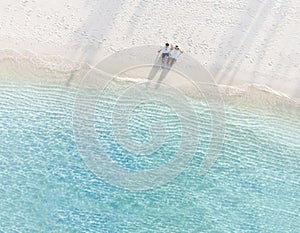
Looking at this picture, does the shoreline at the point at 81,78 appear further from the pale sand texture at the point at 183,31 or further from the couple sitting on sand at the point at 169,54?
the couple sitting on sand at the point at 169,54

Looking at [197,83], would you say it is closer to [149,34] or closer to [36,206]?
[149,34]

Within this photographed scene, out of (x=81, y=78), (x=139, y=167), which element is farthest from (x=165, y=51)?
(x=139, y=167)

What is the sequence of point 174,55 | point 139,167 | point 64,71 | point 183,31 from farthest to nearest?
1. point 183,31
2. point 64,71
3. point 174,55
4. point 139,167

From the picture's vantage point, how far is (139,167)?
10.3m

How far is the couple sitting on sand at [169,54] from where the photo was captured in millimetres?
10398

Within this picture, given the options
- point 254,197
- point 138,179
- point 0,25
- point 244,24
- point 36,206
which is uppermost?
point 244,24

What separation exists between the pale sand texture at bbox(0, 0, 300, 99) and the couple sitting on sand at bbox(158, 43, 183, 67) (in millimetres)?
294

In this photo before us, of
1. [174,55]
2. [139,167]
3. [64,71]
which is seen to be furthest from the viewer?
[64,71]

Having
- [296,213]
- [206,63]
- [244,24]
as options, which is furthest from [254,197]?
[244,24]

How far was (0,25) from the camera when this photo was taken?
34.9ft

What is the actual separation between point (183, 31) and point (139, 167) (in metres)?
3.76

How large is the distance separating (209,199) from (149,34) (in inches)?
180

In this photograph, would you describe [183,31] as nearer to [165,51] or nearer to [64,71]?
[165,51]

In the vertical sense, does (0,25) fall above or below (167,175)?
above
